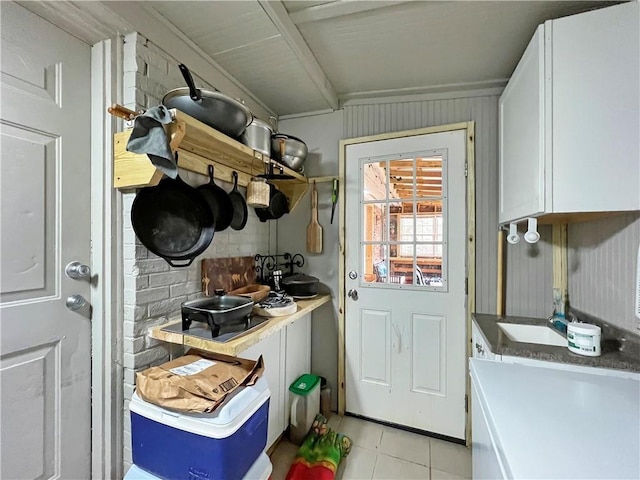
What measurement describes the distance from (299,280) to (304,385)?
27.6 inches

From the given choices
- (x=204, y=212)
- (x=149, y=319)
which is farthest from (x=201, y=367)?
(x=204, y=212)

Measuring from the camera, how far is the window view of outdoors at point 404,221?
6.30 feet

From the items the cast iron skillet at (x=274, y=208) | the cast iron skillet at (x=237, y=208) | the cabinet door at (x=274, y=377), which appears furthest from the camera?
the cast iron skillet at (x=274, y=208)

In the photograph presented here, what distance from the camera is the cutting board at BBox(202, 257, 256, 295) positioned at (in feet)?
5.08

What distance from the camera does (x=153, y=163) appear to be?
107cm

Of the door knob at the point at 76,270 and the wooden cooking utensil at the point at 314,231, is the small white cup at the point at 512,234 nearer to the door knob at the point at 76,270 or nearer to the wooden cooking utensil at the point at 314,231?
the wooden cooking utensil at the point at 314,231

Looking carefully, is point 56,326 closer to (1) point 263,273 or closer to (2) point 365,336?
(1) point 263,273

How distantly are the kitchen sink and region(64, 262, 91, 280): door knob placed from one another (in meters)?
2.05

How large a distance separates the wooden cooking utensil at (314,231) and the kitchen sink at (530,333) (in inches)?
50.1

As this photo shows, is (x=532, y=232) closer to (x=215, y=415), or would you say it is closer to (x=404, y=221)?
(x=404, y=221)

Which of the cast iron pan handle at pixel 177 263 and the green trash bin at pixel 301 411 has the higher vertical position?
the cast iron pan handle at pixel 177 263

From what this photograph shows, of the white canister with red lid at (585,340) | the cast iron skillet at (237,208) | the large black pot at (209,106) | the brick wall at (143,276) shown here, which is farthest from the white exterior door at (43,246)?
the white canister with red lid at (585,340)

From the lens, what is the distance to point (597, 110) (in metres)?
1.07

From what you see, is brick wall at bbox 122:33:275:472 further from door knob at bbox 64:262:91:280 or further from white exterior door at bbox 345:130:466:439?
white exterior door at bbox 345:130:466:439
